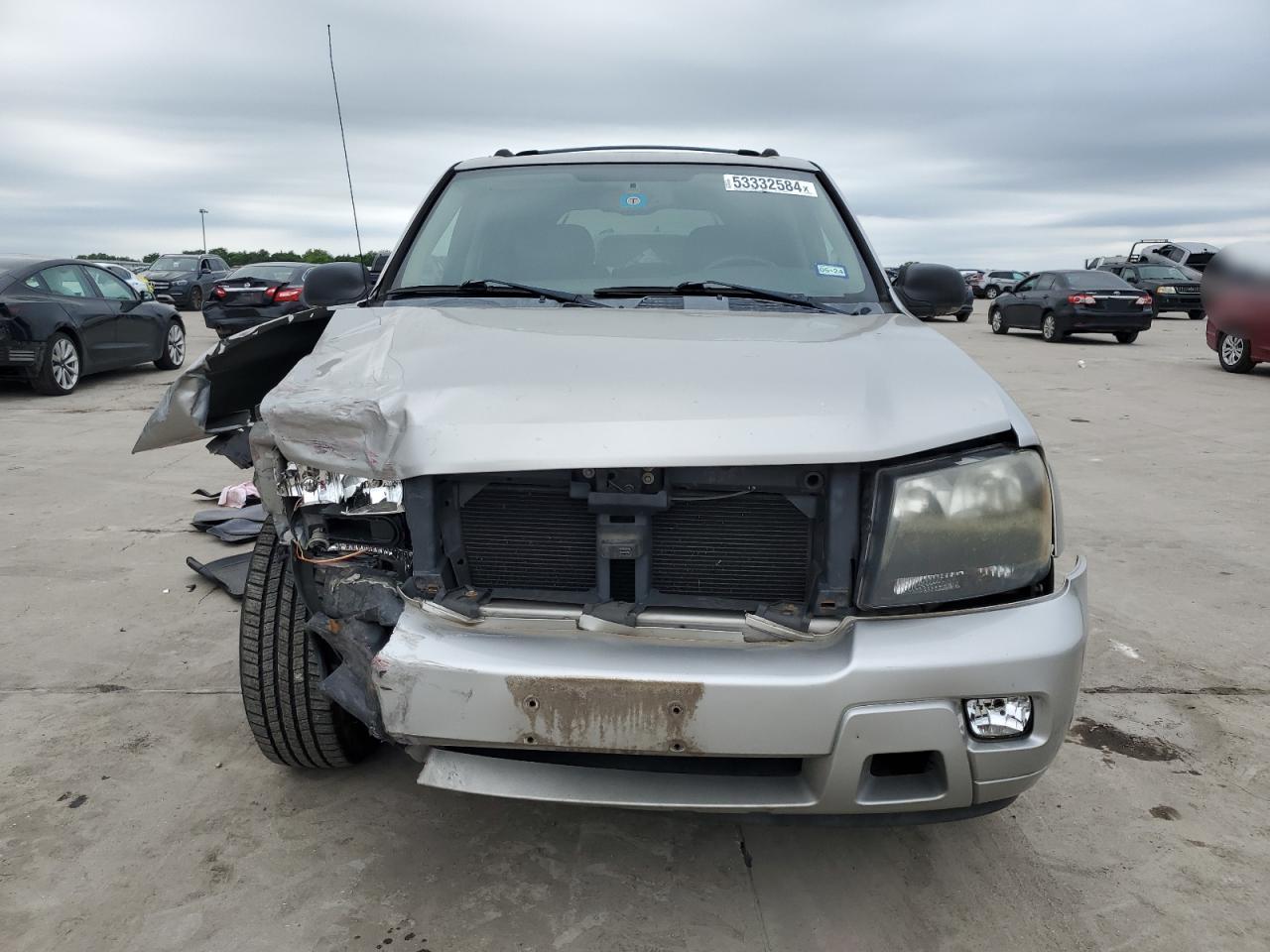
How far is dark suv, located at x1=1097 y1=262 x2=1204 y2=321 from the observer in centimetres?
2477

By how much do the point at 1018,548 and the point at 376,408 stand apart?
1368mm

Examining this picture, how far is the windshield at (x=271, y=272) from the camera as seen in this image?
616 inches

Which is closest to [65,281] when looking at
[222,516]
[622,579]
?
[222,516]

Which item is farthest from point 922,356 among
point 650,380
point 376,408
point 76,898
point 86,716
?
point 86,716

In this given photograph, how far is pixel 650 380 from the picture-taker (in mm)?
2078

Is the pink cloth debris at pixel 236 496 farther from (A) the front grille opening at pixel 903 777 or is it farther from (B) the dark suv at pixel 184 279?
Answer: (B) the dark suv at pixel 184 279

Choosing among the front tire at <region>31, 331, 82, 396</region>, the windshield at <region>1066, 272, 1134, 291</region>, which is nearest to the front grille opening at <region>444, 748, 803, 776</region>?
the front tire at <region>31, 331, 82, 396</region>

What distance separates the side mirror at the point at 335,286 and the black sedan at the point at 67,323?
7.83 metres

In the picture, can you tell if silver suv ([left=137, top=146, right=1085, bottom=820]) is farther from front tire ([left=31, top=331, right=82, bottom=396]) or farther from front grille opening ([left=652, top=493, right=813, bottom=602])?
front tire ([left=31, top=331, right=82, bottom=396])

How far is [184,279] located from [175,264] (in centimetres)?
108

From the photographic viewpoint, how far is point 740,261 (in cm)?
316

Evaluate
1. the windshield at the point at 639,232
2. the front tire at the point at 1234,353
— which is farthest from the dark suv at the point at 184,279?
the windshield at the point at 639,232

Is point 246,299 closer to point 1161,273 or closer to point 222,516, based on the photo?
point 222,516

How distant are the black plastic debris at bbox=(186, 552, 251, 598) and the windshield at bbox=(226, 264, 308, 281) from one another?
40.0ft
